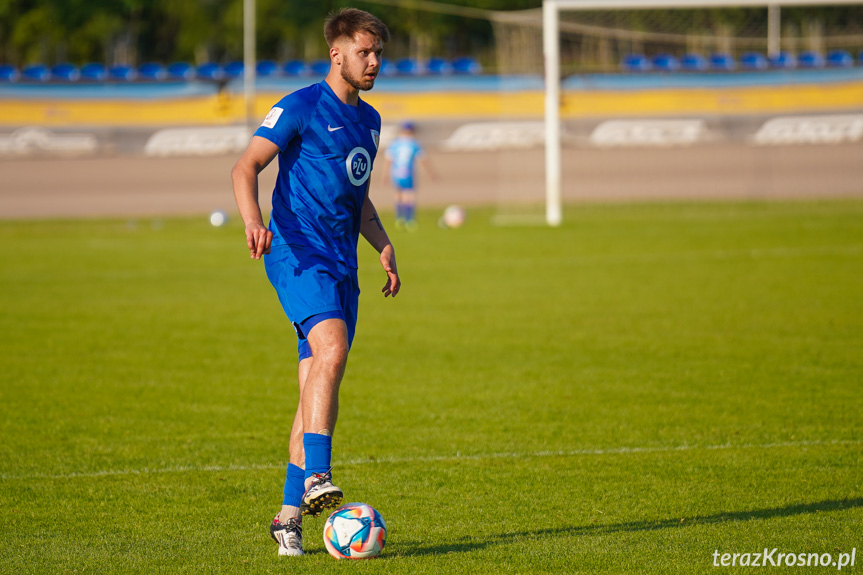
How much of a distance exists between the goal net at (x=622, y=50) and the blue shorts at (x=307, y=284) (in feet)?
54.2

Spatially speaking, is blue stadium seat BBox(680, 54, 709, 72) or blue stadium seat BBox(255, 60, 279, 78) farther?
blue stadium seat BBox(255, 60, 279, 78)

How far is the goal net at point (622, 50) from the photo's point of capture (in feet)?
68.9

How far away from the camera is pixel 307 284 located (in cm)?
446

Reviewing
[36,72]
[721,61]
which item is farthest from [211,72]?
[721,61]

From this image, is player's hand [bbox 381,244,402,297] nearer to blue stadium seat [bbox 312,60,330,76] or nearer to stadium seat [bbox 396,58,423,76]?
blue stadium seat [bbox 312,60,330,76]

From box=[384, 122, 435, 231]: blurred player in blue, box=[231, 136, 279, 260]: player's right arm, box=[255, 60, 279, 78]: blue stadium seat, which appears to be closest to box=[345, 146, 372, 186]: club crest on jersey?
box=[231, 136, 279, 260]: player's right arm

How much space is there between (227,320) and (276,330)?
82 centimetres

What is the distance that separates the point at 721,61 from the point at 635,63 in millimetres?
3075

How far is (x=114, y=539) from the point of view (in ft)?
15.6

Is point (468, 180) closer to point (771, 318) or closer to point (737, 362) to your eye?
point (771, 318)

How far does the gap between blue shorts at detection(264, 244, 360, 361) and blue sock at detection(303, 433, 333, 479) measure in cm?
43

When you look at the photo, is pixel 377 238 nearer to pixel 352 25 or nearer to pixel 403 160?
pixel 352 25

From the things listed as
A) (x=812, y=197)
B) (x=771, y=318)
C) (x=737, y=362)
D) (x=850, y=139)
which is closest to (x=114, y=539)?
(x=737, y=362)

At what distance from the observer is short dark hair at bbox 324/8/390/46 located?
4.46 m
